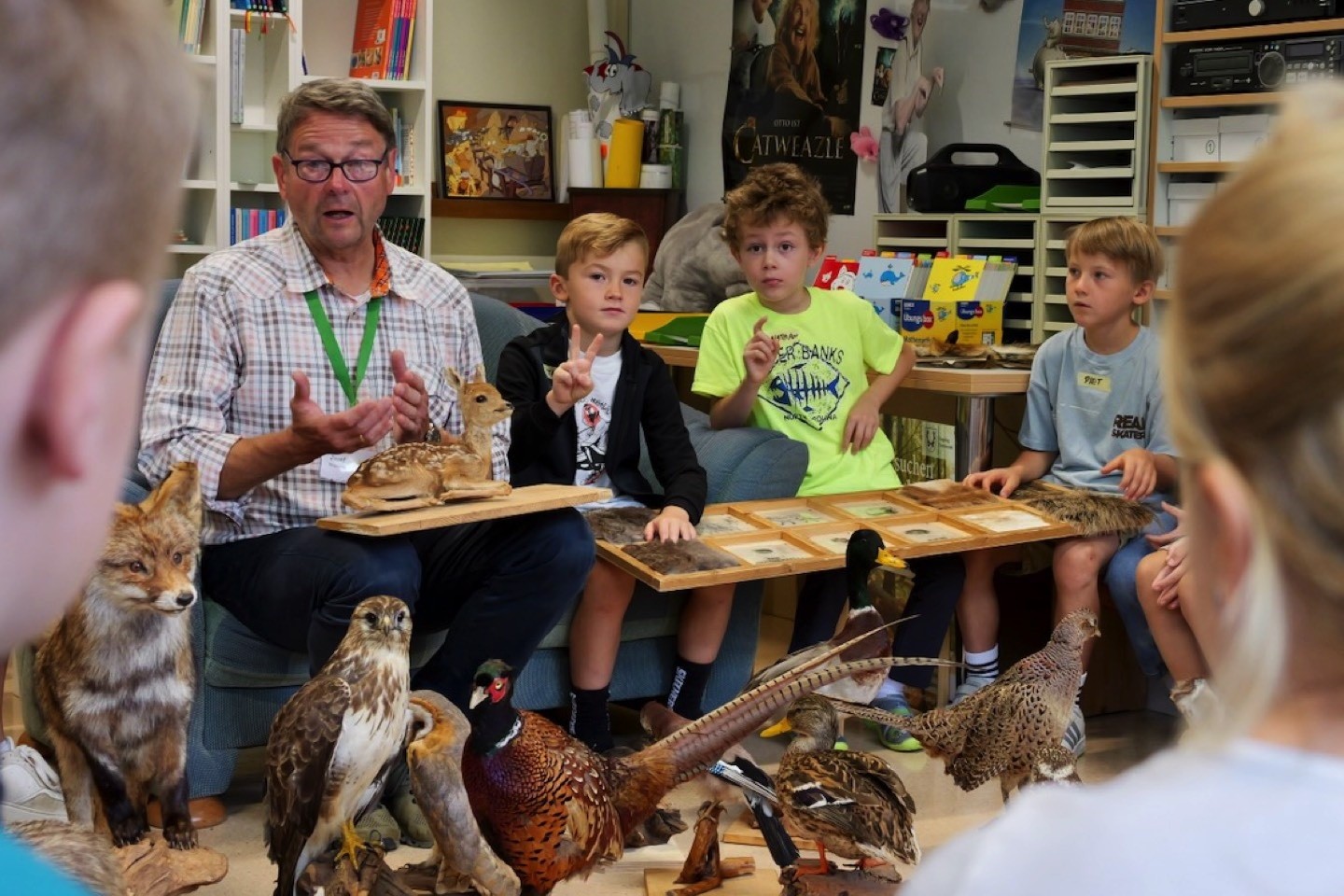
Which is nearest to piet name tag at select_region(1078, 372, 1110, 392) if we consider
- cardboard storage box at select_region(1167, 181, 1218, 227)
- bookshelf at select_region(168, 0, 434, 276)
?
cardboard storage box at select_region(1167, 181, 1218, 227)

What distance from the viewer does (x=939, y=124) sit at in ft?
18.7

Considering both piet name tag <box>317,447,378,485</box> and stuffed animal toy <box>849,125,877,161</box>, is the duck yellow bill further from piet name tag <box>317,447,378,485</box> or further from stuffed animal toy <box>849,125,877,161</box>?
stuffed animal toy <box>849,125,877,161</box>

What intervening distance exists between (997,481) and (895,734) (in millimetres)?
653

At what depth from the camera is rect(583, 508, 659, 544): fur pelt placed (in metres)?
3.21

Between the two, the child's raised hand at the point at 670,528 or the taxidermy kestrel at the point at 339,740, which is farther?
the child's raised hand at the point at 670,528

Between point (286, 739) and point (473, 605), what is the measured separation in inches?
28.9

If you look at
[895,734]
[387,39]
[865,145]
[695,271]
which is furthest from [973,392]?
[387,39]

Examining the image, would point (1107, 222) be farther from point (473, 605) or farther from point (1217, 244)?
point (1217, 244)

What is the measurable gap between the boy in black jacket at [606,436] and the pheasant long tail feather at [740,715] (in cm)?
88

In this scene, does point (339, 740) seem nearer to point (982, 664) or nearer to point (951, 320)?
point (982, 664)

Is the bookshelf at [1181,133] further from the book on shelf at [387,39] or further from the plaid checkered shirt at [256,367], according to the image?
the book on shelf at [387,39]

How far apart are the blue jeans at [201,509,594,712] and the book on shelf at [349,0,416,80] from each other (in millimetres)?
3404

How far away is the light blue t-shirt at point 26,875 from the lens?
0.42 meters

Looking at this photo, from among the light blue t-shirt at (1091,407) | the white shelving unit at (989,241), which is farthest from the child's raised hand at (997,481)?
the white shelving unit at (989,241)
